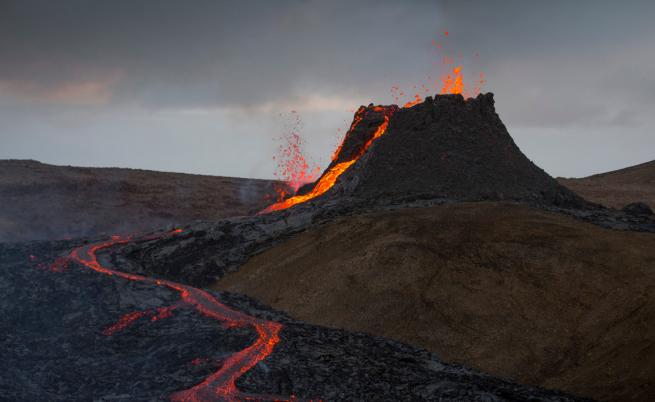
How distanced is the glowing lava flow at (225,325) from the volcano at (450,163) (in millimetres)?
14571

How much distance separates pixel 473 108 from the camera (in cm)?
4756

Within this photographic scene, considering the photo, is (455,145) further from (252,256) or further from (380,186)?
(252,256)

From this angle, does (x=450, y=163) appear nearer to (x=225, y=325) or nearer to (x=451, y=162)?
(x=451, y=162)

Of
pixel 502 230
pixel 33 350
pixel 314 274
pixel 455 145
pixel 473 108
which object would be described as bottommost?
pixel 33 350

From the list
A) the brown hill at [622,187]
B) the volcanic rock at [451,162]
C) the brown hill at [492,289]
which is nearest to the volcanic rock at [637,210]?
the volcanic rock at [451,162]

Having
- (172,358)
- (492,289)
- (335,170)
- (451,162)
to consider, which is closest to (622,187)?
(335,170)

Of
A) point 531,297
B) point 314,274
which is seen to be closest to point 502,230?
point 531,297

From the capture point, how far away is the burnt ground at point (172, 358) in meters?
22.2

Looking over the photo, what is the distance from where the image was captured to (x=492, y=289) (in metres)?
30.2

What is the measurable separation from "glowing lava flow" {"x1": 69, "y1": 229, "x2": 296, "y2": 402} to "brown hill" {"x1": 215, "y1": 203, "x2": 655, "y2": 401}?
3284mm

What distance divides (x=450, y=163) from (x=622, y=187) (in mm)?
54122

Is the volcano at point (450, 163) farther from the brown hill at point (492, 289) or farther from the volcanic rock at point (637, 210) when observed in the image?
the brown hill at point (492, 289)

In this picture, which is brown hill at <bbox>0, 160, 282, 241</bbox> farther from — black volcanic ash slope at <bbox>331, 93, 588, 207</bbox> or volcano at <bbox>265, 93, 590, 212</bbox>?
black volcanic ash slope at <bbox>331, 93, 588, 207</bbox>

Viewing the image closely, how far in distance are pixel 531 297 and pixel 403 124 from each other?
66.9 feet
